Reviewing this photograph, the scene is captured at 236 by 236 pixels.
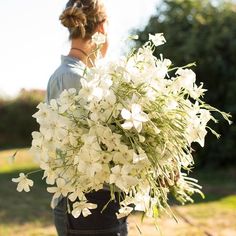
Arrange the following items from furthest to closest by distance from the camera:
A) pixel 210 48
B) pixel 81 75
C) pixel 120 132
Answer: pixel 210 48 < pixel 81 75 < pixel 120 132

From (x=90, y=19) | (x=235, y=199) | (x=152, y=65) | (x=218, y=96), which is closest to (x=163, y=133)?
(x=152, y=65)

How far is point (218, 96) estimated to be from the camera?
405 inches

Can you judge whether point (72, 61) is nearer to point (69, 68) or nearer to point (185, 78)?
point (69, 68)

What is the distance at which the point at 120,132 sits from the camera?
1.91m

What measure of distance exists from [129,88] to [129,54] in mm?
159

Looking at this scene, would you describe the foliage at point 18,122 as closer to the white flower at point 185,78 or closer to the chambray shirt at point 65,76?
the chambray shirt at point 65,76

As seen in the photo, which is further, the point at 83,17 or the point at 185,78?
the point at 83,17

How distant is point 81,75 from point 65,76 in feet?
0.23

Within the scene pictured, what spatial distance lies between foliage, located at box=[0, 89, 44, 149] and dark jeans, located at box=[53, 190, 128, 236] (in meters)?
20.2

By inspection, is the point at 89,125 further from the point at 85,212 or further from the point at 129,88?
the point at 85,212

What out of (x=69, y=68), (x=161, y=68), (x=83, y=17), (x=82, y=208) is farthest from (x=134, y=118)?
(x=83, y=17)

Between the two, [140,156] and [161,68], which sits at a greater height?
[161,68]

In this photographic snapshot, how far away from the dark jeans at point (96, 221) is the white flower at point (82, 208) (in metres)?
0.13

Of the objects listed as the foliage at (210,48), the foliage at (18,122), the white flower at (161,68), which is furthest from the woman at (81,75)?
the foliage at (18,122)
